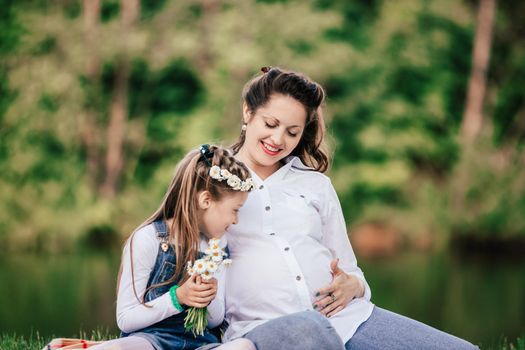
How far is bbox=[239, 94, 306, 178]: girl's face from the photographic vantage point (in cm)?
322

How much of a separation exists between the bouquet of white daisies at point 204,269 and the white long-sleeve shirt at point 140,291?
68mm

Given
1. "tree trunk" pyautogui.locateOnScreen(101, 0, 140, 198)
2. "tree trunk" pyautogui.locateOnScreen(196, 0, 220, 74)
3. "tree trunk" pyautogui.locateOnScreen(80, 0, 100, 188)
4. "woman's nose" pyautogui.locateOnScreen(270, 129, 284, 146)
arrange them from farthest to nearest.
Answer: "tree trunk" pyautogui.locateOnScreen(196, 0, 220, 74), "tree trunk" pyautogui.locateOnScreen(101, 0, 140, 198), "tree trunk" pyautogui.locateOnScreen(80, 0, 100, 188), "woman's nose" pyautogui.locateOnScreen(270, 129, 284, 146)

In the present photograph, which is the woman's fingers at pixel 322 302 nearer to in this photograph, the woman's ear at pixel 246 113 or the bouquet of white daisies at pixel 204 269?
the bouquet of white daisies at pixel 204 269

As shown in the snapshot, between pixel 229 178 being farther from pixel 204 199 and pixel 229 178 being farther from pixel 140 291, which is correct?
pixel 140 291

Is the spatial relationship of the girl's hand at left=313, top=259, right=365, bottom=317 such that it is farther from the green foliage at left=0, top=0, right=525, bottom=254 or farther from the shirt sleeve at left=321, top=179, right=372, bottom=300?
the green foliage at left=0, top=0, right=525, bottom=254

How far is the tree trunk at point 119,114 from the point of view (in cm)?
1752

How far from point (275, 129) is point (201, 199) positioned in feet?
1.58

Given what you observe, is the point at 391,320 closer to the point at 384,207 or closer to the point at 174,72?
the point at 384,207

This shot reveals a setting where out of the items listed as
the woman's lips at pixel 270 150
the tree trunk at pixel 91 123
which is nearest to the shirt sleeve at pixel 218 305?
the woman's lips at pixel 270 150

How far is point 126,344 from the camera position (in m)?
2.73

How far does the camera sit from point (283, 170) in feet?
11.0

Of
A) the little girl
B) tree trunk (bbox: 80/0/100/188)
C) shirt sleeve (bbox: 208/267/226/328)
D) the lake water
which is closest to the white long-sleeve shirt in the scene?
the little girl

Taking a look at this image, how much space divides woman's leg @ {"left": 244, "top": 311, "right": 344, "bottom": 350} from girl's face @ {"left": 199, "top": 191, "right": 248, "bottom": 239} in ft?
1.59

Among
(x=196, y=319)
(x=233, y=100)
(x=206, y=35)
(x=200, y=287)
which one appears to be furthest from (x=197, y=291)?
(x=206, y=35)
